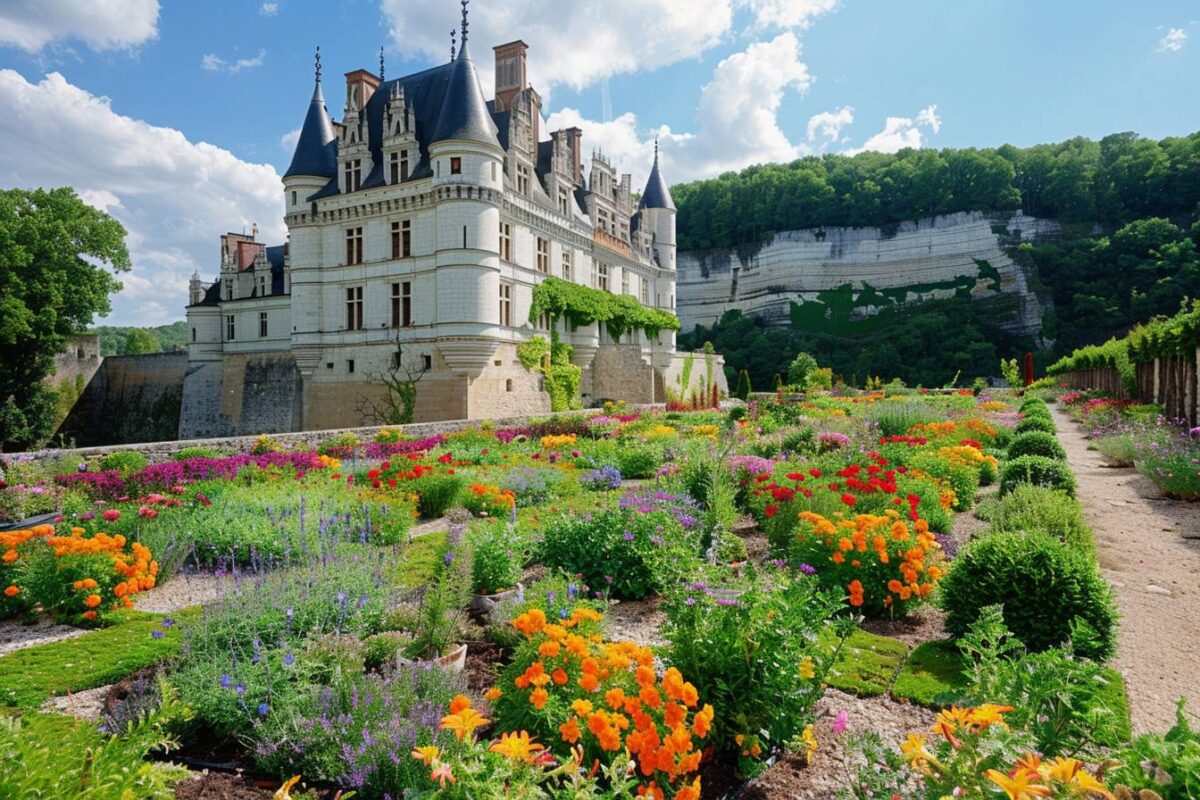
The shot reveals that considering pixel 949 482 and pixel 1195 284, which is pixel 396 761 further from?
pixel 1195 284

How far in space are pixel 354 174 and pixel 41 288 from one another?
1384 centimetres

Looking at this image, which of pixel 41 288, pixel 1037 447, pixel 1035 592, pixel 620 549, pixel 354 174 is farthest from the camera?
pixel 41 288

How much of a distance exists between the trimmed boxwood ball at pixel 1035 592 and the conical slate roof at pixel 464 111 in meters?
19.8

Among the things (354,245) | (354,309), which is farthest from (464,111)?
(354,309)

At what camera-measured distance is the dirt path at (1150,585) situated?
3.62 m

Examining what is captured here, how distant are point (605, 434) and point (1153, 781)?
14180mm

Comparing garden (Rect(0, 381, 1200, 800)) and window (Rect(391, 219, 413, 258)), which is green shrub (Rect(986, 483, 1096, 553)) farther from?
window (Rect(391, 219, 413, 258))

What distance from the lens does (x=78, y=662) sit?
3922mm

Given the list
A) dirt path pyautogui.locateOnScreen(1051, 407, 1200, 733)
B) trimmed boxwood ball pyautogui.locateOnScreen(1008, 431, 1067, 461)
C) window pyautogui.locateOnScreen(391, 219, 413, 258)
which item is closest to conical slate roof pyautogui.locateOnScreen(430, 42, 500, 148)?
window pyautogui.locateOnScreen(391, 219, 413, 258)

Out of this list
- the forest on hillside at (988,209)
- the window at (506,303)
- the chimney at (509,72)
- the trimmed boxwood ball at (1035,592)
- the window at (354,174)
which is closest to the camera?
the trimmed boxwood ball at (1035,592)

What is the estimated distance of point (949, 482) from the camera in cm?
821

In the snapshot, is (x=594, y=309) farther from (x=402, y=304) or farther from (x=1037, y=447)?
(x=1037, y=447)

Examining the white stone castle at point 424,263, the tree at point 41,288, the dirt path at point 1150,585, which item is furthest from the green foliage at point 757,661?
the tree at point 41,288

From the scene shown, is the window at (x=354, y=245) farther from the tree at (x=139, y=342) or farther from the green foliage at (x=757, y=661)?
the tree at (x=139, y=342)
